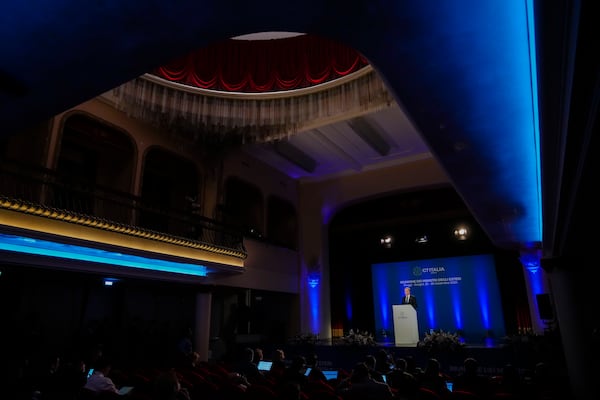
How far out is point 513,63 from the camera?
7.07 feet

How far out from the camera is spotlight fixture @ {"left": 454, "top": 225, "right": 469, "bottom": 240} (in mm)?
12211

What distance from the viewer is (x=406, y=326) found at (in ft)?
36.8

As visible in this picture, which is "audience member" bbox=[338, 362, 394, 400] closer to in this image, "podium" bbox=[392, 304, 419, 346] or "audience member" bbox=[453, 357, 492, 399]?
"audience member" bbox=[453, 357, 492, 399]

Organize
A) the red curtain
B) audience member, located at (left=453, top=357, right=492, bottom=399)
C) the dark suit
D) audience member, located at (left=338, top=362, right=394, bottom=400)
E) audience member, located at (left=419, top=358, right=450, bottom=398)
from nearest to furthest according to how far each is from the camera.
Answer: audience member, located at (left=338, top=362, right=394, bottom=400), audience member, located at (left=419, top=358, right=450, bottom=398), audience member, located at (left=453, top=357, right=492, bottom=399), the red curtain, the dark suit

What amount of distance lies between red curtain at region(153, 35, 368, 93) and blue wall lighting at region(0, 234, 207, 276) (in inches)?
143

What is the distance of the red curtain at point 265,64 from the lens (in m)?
7.87

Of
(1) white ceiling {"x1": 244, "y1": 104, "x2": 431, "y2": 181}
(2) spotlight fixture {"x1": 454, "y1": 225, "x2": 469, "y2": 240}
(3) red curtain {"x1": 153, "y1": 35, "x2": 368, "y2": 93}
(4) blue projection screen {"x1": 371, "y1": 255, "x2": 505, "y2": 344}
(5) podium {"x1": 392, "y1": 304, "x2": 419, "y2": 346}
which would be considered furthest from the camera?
(2) spotlight fixture {"x1": 454, "y1": 225, "x2": 469, "y2": 240}

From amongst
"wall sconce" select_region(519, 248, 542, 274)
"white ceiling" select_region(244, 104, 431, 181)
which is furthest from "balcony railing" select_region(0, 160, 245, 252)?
"wall sconce" select_region(519, 248, 542, 274)

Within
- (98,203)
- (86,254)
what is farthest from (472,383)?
(98,203)

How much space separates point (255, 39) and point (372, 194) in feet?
20.8

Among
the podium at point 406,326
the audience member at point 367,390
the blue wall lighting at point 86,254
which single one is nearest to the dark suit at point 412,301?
the podium at point 406,326

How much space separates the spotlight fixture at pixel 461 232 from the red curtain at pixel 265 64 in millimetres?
7136

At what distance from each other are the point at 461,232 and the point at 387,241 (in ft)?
8.04

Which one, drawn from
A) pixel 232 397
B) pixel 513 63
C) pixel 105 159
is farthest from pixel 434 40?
pixel 105 159
